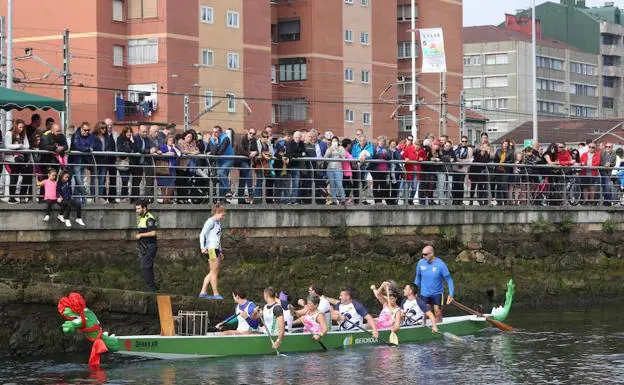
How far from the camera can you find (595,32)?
14862 centimetres

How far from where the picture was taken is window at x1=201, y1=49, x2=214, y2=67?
245 ft

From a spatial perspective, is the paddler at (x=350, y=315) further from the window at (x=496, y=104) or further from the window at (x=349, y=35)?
the window at (x=496, y=104)

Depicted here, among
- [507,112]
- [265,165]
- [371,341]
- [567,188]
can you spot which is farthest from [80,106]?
[507,112]

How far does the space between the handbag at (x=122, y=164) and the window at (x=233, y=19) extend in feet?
163

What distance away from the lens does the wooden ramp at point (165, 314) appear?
23047mm

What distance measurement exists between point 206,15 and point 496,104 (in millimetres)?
68976

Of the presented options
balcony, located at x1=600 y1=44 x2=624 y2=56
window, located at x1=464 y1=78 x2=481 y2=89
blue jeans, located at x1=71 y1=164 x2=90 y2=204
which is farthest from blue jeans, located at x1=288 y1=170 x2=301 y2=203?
balcony, located at x1=600 y1=44 x2=624 y2=56

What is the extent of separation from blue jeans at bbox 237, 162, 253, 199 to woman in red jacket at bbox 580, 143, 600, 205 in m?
12.3

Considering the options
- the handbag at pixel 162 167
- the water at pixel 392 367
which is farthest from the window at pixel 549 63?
the handbag at pixel 162 167

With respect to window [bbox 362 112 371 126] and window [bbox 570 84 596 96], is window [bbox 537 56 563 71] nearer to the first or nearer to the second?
window [bbox 570 84 596 96]

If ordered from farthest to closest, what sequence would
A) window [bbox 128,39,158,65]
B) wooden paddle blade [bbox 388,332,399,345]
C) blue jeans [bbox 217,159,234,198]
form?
window [bbox 128,39,158,65]
blue jeans [bbox 217,159,234,198]
wooden paddle blade [bbox 388,332,399,345]

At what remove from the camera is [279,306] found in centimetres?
2416

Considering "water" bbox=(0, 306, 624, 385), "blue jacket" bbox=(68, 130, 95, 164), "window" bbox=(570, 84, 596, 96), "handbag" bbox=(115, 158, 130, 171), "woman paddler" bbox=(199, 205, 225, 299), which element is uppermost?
"window" bbox=(570, 84, 596, 96)

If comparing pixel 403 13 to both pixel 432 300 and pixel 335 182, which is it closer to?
pixel 335 182
